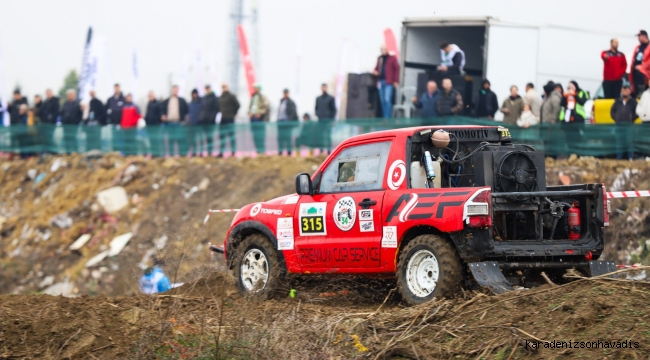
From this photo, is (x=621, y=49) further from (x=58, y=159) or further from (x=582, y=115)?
(x=58, y=159)

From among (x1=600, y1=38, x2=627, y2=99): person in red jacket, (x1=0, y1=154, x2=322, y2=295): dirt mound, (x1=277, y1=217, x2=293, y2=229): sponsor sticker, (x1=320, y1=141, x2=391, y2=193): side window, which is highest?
(x1=600, y1=38, x2=627, y2=99): person in red jacket

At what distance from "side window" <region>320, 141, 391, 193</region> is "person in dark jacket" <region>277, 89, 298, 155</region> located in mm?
10659

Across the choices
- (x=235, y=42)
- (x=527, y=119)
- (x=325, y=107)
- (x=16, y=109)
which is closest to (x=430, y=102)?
(x=527, y=119)

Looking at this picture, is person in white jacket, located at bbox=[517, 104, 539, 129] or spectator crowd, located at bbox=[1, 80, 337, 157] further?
spectator crowd, located at bbox=[1, 80, 337, 157]

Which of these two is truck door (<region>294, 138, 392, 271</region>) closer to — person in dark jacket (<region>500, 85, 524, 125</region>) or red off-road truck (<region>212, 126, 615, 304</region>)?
red off-road truck (<region>212, 126, 615, 304</region>)

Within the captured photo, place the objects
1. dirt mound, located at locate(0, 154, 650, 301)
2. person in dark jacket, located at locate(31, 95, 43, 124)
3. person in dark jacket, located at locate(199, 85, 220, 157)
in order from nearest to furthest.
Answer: dirt mound, located at locate(0, 154, 650, 301)
person in dark jacket, located at locate(199, 85, 220, 157)
person in dark jacket, located at locate(31, 95, 43, 124)

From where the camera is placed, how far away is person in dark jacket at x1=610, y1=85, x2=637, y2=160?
15703mm

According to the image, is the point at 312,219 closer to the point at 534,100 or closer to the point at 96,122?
the point at 534,100

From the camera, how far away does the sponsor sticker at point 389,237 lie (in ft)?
30.3

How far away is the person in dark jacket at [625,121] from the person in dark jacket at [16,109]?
61.3 feet

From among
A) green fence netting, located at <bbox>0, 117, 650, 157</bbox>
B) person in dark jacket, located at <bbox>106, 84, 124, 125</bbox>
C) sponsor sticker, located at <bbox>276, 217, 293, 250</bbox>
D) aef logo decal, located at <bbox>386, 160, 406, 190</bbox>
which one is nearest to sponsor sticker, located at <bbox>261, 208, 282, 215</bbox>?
sponsor sticker, located at <bbox>276, 217, 293, 250</bbox>

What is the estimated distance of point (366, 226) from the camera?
31.3 ft

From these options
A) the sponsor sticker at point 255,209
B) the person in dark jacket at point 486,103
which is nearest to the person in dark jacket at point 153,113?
the person in dark jacket at point 486,103

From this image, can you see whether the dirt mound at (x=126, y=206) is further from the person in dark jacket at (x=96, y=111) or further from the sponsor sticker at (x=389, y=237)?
the sponsor sticker at (x=389, y=237)
